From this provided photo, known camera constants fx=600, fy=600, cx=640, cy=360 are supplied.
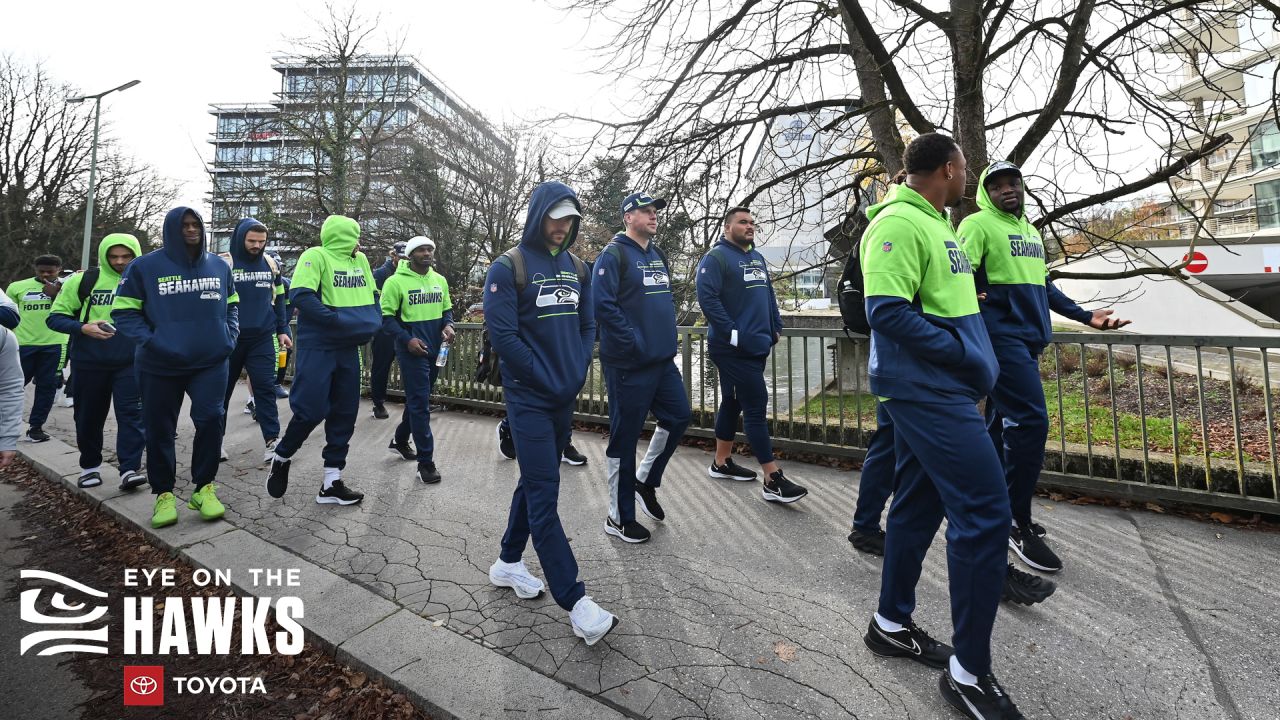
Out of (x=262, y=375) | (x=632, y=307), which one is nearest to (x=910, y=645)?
(x=632, y=307)

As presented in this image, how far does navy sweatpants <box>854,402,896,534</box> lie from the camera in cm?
358

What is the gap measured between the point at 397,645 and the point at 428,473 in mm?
2757

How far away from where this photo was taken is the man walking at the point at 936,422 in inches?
83.1

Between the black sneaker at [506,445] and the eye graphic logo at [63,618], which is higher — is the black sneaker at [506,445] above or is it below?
above

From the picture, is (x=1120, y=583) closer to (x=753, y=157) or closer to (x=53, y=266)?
(x=753, y=157)

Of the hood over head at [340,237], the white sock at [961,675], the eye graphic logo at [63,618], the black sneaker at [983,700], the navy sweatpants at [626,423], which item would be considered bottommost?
the eye graphic logo at [63,618]

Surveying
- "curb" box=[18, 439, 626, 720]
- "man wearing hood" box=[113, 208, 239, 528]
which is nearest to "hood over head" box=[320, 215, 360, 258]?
"man wearing hood" box=[113, 208, 239, 528]

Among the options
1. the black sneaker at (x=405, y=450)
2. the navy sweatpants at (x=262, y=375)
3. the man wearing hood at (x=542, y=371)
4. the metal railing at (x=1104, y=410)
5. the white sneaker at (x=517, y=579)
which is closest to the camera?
the man wearing hood at (x=542, y=371)

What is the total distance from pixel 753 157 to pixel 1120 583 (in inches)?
243

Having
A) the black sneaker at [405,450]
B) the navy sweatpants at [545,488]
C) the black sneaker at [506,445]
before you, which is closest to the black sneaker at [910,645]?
the navy sweatpants at [545,488]

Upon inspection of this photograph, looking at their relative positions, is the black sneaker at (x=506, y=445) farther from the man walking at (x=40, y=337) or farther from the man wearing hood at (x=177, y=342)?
the man walking at (x=40, y=337)

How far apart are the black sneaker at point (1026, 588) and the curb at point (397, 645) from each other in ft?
6.73

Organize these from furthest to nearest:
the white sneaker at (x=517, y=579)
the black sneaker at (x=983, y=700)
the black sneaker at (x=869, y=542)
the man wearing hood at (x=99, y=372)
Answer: the man wearing hood at (x=99, y=372), the black sneaker at (x=869, y=542), the white sneaker at (x=517, y=579), the black sneaker at (x=983, y=700)

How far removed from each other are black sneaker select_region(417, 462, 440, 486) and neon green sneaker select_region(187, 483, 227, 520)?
1.42 meters
